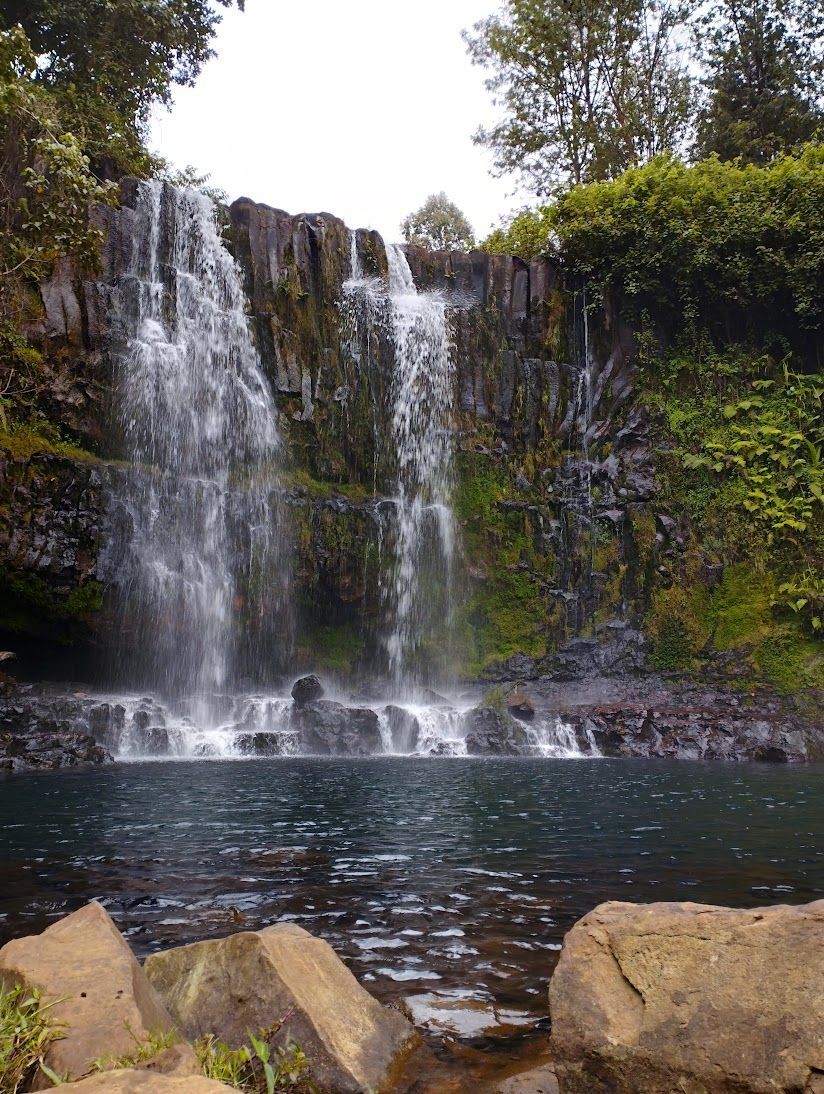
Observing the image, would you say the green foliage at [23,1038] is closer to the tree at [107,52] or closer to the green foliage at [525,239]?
the tree at [107,52]

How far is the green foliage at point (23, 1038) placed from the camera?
3.26 meters


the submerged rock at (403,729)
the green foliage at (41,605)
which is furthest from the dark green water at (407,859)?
the green foliage at (41,605)

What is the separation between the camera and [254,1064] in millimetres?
3762

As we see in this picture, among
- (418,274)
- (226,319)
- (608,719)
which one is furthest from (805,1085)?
(418,274)

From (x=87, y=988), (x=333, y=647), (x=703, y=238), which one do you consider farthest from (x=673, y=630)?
(x=87, y=988)

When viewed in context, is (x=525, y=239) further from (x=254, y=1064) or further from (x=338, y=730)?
(x=254, y=1064)

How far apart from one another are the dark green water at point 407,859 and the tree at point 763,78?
2717cm

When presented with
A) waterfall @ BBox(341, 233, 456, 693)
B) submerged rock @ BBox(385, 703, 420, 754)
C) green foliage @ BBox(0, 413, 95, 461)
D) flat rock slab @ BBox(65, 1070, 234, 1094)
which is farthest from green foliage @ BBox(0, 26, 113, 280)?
flat rock slab @ BBox(65, 1070, 234, 1094)

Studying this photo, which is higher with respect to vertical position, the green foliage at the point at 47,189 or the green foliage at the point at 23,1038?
the green foliage at the point at 47,189

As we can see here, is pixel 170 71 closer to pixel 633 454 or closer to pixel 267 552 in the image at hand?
pixel 267 552

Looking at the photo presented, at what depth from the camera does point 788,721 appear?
70.1ft

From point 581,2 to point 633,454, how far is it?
19.5 meters

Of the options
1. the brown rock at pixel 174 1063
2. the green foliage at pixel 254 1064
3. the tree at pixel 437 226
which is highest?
the tree at pixel 437 226

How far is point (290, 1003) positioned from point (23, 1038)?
46.5 inches
